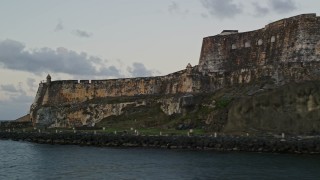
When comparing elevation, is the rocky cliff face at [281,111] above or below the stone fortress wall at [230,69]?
below

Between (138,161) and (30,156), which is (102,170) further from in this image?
(30,156)

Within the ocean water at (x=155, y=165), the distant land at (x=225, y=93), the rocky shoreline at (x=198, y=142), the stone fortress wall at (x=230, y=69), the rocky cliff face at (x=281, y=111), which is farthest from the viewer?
the stone fortress wall at (x=230, y=69)

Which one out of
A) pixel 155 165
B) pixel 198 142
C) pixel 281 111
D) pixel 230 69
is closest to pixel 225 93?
pixel 230 69

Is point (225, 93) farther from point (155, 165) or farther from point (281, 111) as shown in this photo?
point (155, 165)

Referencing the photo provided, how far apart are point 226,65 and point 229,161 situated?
105 ft

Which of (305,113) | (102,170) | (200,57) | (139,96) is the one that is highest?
(200,57)

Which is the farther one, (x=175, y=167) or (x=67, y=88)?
(x=67, y=88)

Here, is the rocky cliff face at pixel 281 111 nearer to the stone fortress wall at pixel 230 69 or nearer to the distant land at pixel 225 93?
the distant land at pixel 225 93

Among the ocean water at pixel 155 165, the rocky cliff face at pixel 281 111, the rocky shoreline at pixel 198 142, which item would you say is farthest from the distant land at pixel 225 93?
the ocean water at pixel 155 165

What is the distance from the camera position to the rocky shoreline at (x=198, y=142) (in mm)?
45750

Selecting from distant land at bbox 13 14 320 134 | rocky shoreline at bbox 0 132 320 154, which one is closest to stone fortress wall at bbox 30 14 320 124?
distant land at bbox 13 14 320 134

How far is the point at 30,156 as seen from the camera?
51344mm

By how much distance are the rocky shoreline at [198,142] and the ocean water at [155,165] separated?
6.42 ft

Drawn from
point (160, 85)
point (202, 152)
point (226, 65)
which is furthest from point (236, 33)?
point (202, 152)
